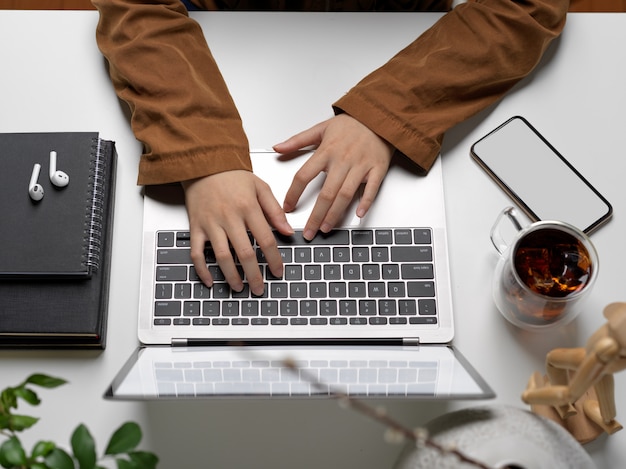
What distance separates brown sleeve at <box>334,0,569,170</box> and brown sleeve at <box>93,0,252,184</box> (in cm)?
14

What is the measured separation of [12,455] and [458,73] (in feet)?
1.86

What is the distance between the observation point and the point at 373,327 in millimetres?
632

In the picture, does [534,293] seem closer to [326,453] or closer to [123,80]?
[326,453]

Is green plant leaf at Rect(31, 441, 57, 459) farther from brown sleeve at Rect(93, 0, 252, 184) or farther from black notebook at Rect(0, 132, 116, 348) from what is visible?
brown sleeve at Rect(93, 0, 252, 184)

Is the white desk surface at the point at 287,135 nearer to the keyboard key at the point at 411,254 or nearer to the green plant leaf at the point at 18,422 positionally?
the keyboard key at the point at 411,254

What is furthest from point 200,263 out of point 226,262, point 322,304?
point 322,304

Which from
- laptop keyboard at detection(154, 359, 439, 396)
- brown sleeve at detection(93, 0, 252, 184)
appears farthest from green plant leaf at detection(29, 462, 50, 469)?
brown sleeve at detection(93, 0, 252, 184)

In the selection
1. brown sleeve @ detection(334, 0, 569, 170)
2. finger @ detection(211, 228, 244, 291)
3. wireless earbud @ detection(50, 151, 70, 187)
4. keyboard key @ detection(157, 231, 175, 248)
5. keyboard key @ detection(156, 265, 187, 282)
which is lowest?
keyboard key @ detection(156, 265, 187, 282)

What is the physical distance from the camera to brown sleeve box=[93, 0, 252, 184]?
2.22 ft

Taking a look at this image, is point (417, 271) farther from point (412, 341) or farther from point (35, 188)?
point (35, 188)

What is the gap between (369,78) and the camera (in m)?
0.72

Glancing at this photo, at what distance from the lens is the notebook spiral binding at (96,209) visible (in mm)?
636

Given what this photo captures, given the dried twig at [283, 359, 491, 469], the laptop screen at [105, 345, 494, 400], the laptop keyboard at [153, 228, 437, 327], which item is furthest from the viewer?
the laptop keyboard at [153, 228, 437, 327]

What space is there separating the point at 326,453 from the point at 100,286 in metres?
0.28
